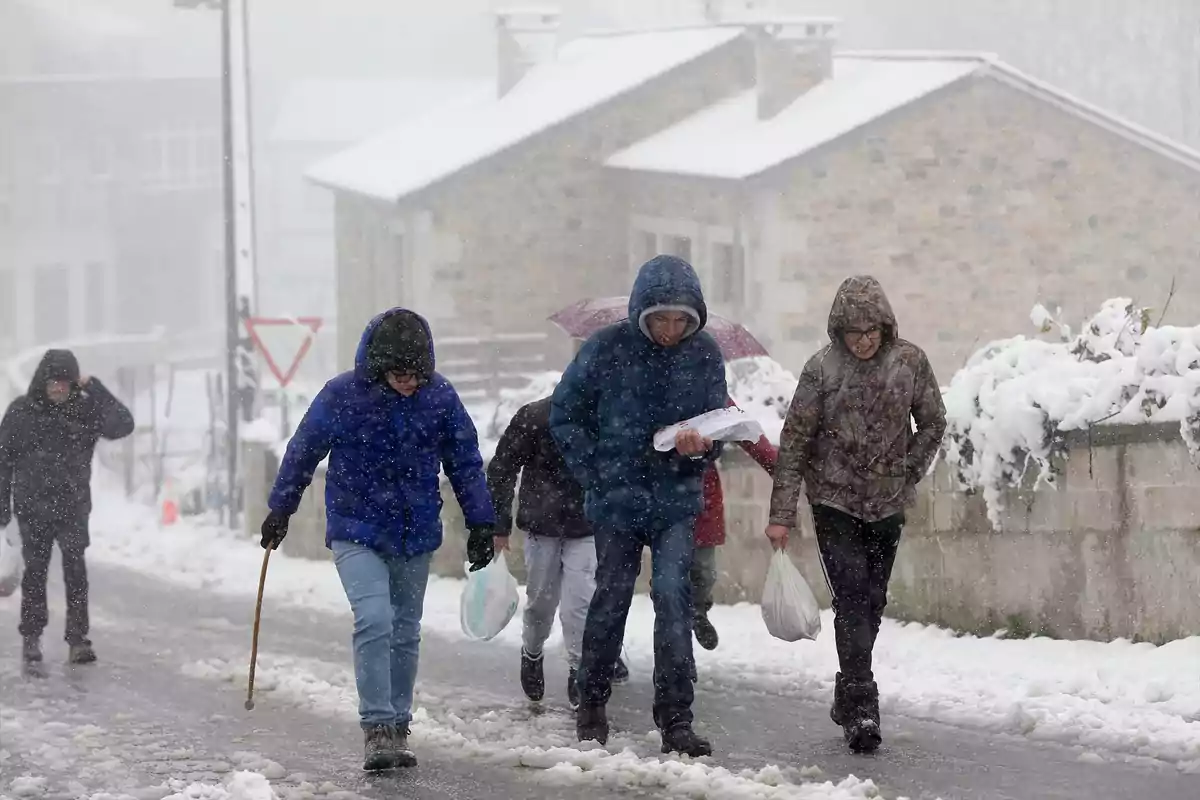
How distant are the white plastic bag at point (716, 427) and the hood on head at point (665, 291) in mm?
363

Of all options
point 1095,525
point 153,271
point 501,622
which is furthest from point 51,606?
point 153,271

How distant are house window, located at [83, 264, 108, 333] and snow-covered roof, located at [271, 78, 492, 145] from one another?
9899 mm

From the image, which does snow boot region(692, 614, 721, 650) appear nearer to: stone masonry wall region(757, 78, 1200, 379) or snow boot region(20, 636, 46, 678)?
snow boot region(20, 636, 46, 678)

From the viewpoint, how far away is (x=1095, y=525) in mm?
8602

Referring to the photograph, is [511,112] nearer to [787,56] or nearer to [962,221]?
[787,56]

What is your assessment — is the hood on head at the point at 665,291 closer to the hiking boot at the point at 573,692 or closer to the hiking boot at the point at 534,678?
the hiking boot at the point at 573,692

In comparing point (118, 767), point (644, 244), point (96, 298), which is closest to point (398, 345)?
point (118, 767)

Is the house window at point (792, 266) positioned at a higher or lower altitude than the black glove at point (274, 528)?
higher

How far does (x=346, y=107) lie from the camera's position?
60125mm

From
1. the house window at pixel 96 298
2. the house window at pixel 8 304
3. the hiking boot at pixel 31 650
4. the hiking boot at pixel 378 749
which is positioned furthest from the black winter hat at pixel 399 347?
the house window at pixel 96 298

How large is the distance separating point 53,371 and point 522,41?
880 inches

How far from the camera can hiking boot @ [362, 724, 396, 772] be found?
656 cm

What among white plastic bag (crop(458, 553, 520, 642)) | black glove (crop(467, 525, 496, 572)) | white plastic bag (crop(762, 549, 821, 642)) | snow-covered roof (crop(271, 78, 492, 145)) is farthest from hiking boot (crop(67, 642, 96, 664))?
snow-covered roof (crop(271, 78, 492, 145))

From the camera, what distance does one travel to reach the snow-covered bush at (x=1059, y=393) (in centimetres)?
854
